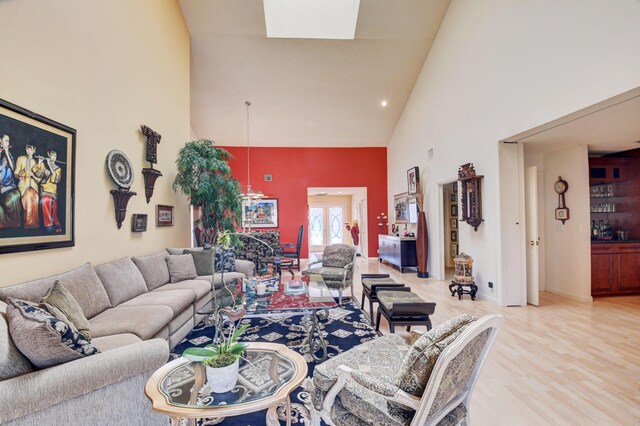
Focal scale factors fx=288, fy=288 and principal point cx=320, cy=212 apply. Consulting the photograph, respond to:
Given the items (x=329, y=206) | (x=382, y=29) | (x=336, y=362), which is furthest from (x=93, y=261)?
(x=329, y=206)

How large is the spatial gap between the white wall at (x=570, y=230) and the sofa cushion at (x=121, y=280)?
607 centimetres

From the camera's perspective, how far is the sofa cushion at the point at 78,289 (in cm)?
195

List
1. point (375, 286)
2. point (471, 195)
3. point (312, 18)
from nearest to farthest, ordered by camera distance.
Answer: point (375, 286)
point (471, 195)
point (312, 18)

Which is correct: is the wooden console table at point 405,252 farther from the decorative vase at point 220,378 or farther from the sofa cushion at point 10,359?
the sofa cushion at point 10,359

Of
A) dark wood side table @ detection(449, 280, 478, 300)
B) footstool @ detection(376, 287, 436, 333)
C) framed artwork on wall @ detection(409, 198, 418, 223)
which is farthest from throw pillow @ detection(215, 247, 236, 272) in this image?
framed artwork on wall @ detection(409, 198, 418, 223)

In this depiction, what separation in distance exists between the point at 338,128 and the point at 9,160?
6941 millimetres

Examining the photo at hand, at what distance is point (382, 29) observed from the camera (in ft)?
18.2

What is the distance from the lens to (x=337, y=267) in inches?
185

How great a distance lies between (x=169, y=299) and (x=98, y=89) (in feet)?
7.72

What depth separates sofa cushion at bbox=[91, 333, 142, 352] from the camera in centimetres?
193

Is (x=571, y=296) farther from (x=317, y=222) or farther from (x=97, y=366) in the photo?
(x=317, y=222)

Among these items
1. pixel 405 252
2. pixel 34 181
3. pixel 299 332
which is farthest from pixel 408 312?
pixel 405 252

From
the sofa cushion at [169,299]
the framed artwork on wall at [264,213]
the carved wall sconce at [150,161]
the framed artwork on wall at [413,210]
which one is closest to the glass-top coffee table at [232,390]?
the sofa cushion at [169,299]

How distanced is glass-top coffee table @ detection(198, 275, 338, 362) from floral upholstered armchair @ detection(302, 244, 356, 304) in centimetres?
63
